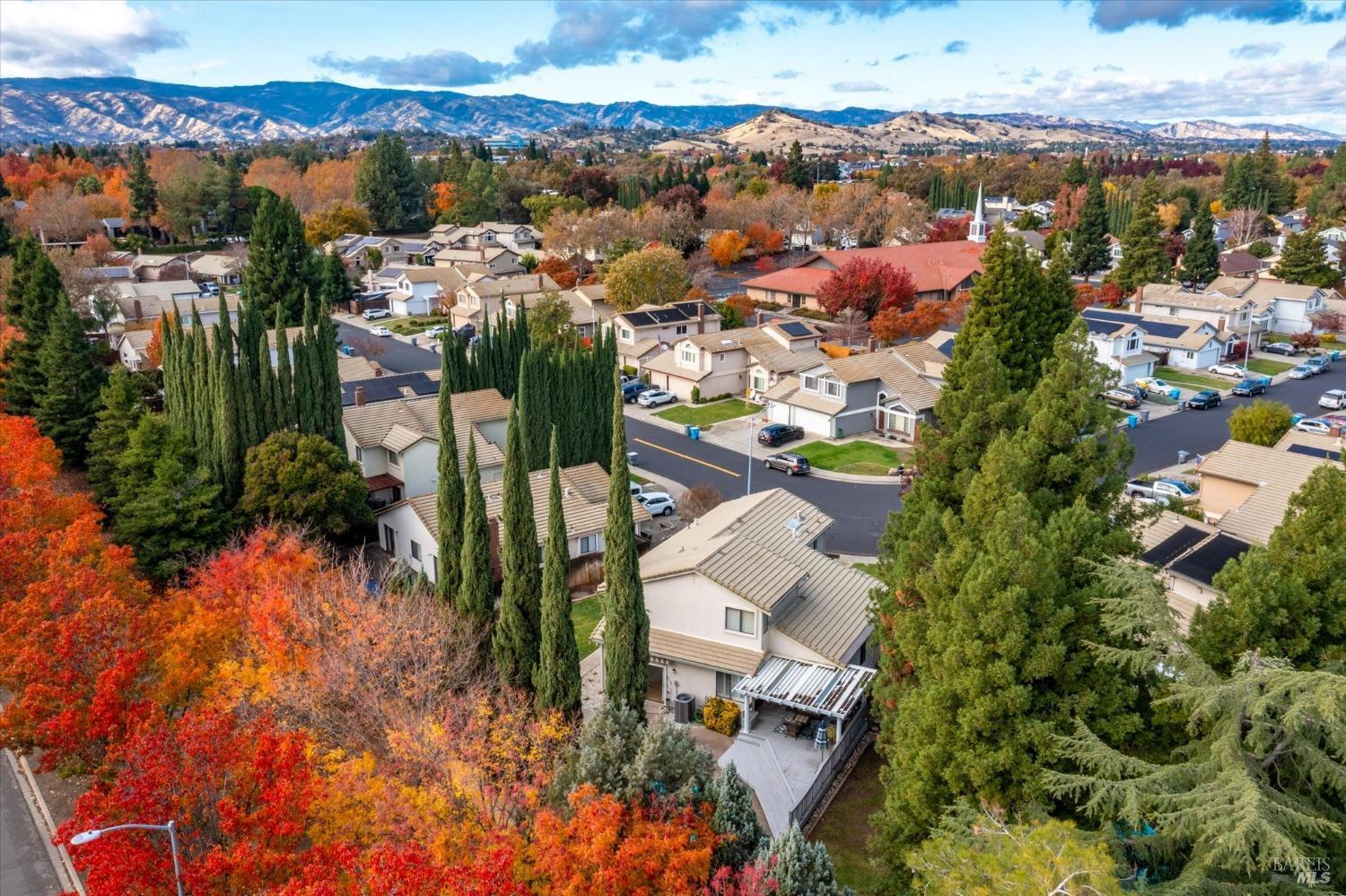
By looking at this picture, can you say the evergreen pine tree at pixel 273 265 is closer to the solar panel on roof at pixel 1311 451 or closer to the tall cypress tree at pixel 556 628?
the tall cypress tree at pixel 556 628

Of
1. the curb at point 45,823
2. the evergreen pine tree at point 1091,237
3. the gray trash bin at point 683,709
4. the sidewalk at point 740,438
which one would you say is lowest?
the curb at point 45,823

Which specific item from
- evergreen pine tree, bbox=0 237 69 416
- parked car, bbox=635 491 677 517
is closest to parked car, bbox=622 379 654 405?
parked car, bbox=635 491 677 517

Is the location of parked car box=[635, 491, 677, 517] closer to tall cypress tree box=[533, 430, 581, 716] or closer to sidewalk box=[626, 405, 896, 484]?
sidewalk box=[626, 405, 896, 484]

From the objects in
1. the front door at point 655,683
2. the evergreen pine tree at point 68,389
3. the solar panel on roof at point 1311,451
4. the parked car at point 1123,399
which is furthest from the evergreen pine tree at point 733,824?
the parked car at point 1123,399

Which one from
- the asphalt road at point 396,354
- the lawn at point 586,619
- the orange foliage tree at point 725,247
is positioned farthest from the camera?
the orange foliage tree at point 725,247

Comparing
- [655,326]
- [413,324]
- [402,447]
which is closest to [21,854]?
[402,447]

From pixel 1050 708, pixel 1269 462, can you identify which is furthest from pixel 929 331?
pixel 1050 708

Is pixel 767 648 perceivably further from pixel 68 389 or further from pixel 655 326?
pixel 655 326
